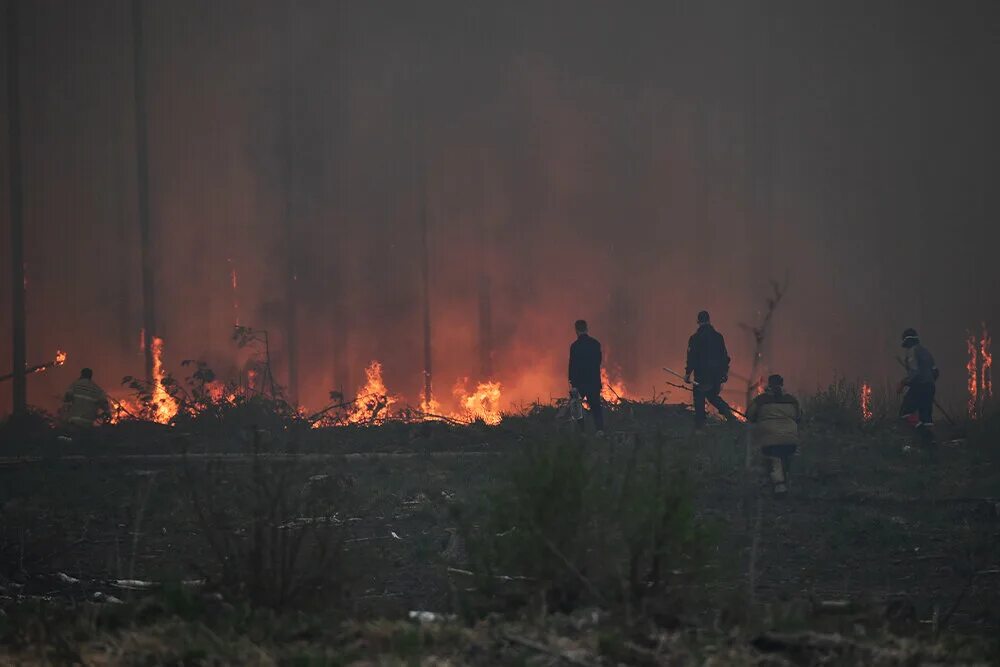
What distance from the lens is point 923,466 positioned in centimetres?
1667

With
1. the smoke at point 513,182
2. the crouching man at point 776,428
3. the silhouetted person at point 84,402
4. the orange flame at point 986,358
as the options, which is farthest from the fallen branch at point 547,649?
the orange flame at point 986,358

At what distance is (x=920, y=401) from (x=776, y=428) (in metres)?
3.77

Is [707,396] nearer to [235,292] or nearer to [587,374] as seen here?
[587,374]

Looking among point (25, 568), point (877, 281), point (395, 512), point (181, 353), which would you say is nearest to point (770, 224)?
point (877, 281)

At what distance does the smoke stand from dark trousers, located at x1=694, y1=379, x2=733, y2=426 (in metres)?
19.5

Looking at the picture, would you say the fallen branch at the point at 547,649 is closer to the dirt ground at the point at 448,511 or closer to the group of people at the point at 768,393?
the dirt ground at the point at 448,511

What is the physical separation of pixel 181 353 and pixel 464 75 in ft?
52.6

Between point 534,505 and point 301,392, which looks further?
point 301,392

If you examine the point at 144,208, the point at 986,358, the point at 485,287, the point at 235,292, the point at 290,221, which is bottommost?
the point at 986,358

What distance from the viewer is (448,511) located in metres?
13.3

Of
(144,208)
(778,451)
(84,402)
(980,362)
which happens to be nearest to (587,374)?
(778,451)

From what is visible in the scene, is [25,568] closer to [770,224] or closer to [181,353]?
[181,353]

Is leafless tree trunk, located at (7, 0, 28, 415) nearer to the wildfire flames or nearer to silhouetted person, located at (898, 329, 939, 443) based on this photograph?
silhouetted person, located at (898, 329, 939, 443)

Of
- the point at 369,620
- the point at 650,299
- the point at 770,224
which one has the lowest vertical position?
the point at 369,620
